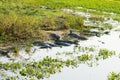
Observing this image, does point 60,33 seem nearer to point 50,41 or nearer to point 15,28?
point 50,41

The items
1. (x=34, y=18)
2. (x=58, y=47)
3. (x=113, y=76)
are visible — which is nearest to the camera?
(x=113, y=76)

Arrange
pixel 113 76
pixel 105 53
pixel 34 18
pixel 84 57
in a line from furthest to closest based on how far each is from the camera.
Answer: pixel 34 18, pixel 105 53, pixel 84 57, pixel 113 76

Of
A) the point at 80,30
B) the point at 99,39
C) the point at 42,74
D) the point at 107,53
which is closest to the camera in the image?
the point at 42,74

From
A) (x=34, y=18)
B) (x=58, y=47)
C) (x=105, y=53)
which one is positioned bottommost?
(x=105, y=53)

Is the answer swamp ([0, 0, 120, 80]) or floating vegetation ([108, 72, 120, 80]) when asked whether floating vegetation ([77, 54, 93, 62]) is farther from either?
floating vegetation ([108, 72, 120, 80])

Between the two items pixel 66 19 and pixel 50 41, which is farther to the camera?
pixel 66 19

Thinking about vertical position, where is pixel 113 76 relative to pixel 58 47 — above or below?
above

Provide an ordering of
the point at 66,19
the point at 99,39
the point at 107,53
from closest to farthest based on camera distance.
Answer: the point at 107,53 → the point at 99,39 → the point at 66,19

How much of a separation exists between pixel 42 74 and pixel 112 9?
22.3 metres

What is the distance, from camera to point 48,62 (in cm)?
1602

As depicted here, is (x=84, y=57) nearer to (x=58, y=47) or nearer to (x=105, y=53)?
(x=105, y=53)

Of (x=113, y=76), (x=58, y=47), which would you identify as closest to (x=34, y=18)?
(x=58, y=47)

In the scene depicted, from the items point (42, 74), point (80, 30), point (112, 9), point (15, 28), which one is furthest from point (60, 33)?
point (112, 9)

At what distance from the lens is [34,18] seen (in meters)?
24.3
